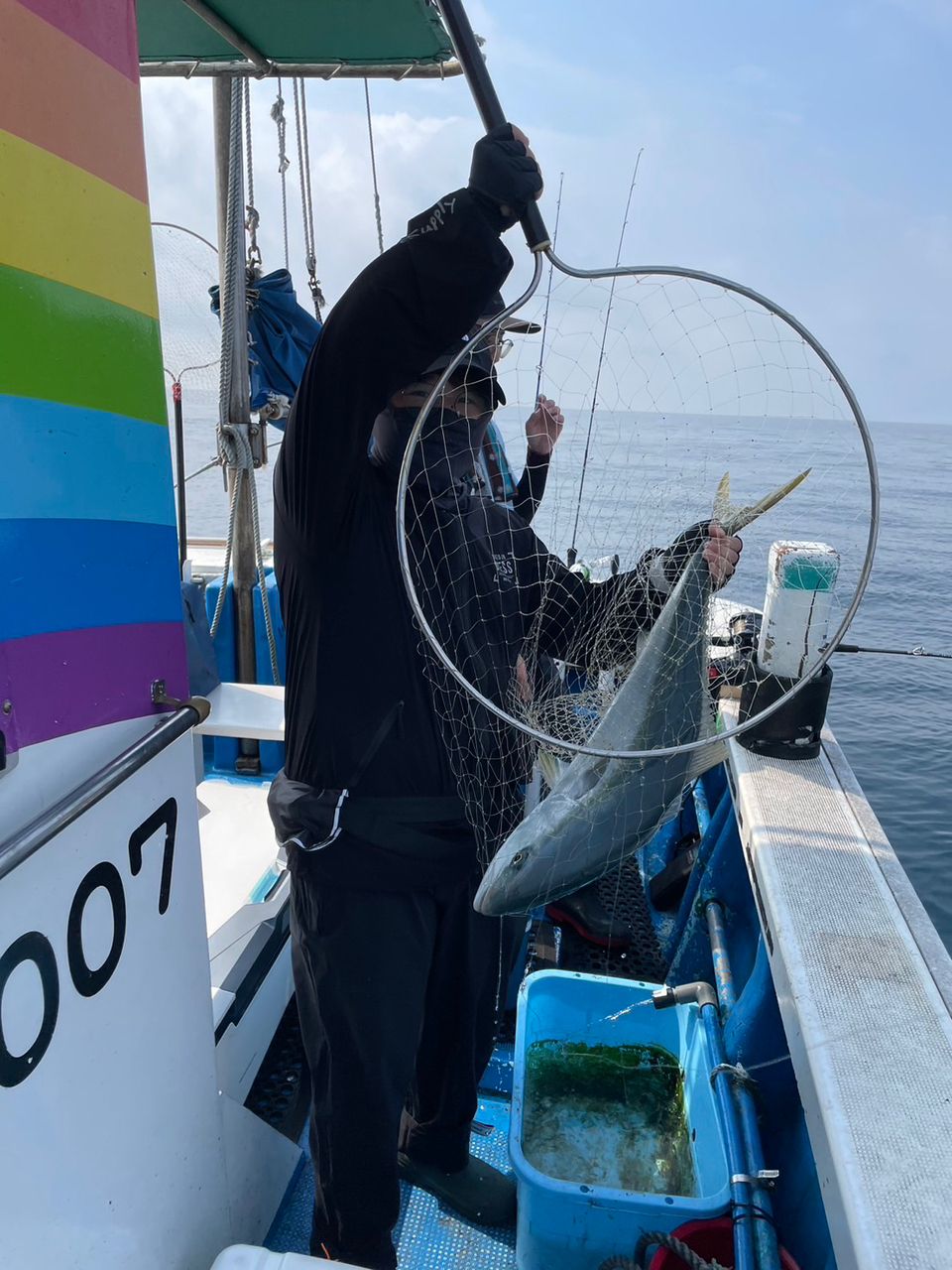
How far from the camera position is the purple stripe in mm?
1000

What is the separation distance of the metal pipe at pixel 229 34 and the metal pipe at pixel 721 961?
132 inches

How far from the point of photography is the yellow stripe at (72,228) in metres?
0.94

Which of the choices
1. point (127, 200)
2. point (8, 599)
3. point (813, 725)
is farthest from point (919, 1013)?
point (127, 200)

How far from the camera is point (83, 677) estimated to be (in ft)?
3.71

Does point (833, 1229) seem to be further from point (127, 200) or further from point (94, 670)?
point (127, 200)

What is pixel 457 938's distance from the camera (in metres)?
2.06

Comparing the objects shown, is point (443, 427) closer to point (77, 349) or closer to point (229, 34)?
point (77, 349)

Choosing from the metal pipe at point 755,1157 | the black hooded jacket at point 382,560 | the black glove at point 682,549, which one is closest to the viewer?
the black hooded jacket at point 382,560

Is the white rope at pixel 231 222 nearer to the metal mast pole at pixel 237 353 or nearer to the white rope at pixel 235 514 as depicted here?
the metal mast pole at pixel 237 353

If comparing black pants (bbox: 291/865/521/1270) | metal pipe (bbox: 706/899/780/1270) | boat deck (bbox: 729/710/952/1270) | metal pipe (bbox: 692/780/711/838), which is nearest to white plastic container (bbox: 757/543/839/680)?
boat deck (bbox: 729/710/952/1270)

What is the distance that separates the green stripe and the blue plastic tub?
192 cm

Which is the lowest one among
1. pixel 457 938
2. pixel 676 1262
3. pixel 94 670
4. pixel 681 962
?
pixel 681 962

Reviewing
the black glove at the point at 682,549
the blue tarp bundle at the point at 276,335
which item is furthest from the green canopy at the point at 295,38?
the black glove at the point at 682,549

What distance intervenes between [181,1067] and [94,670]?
0.79 metres
